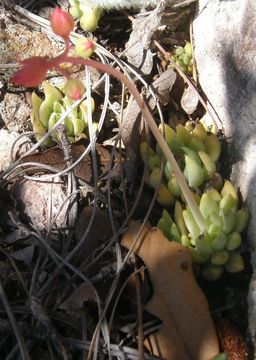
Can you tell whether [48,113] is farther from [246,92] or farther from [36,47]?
[246,92]

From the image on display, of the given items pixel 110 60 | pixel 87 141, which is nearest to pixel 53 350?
pixel 87 141

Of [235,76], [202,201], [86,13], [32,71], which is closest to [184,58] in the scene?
[235,76]

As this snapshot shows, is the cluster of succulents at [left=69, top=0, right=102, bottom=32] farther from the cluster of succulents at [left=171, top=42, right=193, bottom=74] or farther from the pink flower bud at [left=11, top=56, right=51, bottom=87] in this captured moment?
the pink flower bud at [left=11, top=56, right=51, bottom=87]

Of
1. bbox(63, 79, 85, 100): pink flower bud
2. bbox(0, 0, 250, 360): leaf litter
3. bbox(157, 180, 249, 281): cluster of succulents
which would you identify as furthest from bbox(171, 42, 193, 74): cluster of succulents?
bbox(63, 79, 85, 100): pink flower bud

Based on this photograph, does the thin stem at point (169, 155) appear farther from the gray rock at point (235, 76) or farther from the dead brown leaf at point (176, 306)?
the gray rock at point (235, 76)

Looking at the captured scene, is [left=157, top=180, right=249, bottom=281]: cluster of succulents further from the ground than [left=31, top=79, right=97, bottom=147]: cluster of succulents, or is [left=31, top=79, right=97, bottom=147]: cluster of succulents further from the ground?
[left=31, top=79, right=97, bottom=147]: cluster of succulents

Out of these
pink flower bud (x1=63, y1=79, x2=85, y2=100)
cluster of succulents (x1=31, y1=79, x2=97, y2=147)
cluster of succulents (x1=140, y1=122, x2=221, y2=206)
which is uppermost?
pink flower bud (x1=63, y1=79, x2=85, y2=100)

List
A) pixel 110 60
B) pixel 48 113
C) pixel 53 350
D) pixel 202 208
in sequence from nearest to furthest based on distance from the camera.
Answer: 1. pixel 53 350
2. pixel 202 208
3. pixel 48 113
4. pixel 110 60
